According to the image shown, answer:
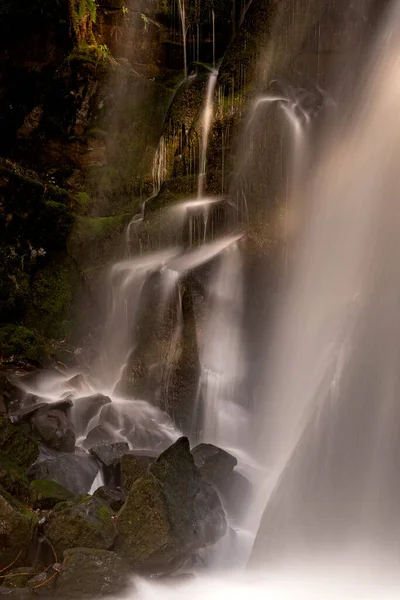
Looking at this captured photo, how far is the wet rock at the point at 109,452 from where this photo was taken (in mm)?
7461

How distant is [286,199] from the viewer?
11422 mm

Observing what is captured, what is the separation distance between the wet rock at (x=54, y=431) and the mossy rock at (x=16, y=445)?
3.36 ft

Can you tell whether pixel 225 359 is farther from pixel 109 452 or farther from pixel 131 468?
pixel 131 468

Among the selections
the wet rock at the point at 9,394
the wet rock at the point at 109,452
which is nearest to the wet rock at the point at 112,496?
the wet rock at the point at 109,452

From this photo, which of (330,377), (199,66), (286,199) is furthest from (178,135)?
(330,377)

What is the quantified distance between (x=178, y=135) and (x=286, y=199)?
4.93 metres

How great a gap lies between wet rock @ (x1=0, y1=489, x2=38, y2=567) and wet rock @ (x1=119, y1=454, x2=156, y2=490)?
1.79 m

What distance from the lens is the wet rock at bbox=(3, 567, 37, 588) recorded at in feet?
15.7

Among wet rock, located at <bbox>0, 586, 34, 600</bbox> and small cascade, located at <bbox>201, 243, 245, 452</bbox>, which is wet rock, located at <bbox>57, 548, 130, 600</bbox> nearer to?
wet rock, located at <bbox>0, 586, 34, 600</bbox>

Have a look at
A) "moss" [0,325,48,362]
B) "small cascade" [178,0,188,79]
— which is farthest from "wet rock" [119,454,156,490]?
"small cascade" [178,0,188,79]

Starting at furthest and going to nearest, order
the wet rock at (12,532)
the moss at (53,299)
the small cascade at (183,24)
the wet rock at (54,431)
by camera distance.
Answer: the small cascade at (183,24), the moss at (53,299), the wet rock at (54,431), the wet rock at (12,532)

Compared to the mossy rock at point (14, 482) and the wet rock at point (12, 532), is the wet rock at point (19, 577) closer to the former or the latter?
the wet rock at point (12, 532)

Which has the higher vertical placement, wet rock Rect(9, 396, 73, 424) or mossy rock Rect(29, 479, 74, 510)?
wet rock Rect(9, 396, 73, 424)

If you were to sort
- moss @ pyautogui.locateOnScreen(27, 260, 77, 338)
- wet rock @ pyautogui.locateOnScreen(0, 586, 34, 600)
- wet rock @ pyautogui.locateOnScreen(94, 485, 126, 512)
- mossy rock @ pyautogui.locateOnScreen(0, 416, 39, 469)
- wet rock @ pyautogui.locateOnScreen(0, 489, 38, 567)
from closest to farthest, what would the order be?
wet rock @ pyautogui.locateOnScreen(0, 586, 34, 600) → wet rock @ pyautogui.locateOnScreen(0, 489, 38, 567) → wet rock @ pyautogui.locateOnScreen(94, 485, 126, 512) → mossy rock @ pyautogui.locateOnScreen(0, 416, 39, 469) → moss @ pyautogui.locateOnScreen(27, 260, 77, 338)
